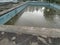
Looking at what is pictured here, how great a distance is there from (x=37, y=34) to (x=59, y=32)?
474mm

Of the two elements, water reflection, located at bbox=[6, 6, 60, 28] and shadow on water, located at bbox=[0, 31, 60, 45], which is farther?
water reflection, located at bbox=[6, 6, 60, 28]

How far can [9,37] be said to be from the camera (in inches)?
80.7

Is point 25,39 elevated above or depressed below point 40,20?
above

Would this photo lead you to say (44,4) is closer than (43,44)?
No

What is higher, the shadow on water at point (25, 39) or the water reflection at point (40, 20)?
the shadow on water at point (25, 39)

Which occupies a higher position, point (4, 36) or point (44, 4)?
point (4, 36)

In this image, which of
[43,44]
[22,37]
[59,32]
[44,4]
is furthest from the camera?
[44,4]

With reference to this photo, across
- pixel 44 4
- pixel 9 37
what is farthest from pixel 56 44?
pixel 44 4

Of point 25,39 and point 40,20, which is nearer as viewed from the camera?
point 25,39

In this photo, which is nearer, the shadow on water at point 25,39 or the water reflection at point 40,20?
the shadow on water at point 25,39

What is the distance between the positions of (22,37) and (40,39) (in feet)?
1.14

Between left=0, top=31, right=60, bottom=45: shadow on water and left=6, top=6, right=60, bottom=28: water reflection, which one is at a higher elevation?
left=0, top=31, right=60, bottom=45: shadow on water

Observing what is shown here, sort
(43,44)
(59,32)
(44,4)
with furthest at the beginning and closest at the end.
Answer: (44,4) → (59,32) → (43,44)

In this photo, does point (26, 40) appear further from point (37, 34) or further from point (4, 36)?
point (4, 36)
